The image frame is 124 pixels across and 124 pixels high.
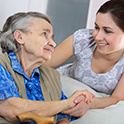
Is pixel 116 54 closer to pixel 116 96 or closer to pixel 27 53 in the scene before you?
pixel 116 96

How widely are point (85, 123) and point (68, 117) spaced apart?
156 millimetres

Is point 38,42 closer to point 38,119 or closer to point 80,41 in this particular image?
point 38,119

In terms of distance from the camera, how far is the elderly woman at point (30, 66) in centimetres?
141

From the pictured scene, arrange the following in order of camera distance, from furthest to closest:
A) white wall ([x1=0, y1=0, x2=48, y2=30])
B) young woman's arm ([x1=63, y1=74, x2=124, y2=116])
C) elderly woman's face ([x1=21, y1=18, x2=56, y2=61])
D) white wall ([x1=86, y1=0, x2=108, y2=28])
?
white wall ([x1=86, y1=0, x2=108, y2=28]), white wall ([x1=0, y1=0, x2=48, y2=30]), young woman's arm ([x1=63, y1=74, x2=124, y2=116]), elderly woman's face ([x1=21, y1=18, x2=56, y2=61])

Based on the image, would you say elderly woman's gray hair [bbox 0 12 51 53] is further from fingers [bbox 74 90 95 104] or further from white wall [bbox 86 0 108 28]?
white wall [bbox 86 0 108 28]

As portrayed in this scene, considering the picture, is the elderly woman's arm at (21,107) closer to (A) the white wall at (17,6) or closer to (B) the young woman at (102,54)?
(B) the young woman at (102,54)

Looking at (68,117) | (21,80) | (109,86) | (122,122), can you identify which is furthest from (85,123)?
(21,80)

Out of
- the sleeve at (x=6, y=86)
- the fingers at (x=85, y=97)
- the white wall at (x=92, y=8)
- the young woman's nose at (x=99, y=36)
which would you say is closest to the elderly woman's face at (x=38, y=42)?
the sleeve at (x=6, y=86)

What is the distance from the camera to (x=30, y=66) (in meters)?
1.60

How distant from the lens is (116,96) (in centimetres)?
197

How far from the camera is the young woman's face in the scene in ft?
6.26

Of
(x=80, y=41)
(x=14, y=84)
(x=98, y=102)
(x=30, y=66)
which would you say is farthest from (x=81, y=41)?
(x=14, y=84)

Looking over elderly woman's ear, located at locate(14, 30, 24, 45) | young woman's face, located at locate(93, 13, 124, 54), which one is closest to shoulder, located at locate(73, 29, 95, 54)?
young woman's face, located at locate(93, 13, 124, 54)

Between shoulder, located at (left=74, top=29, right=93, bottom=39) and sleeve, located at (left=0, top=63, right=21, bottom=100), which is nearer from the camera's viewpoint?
sleeve, located at (left=0, top=63, right=21, bottom=100)
